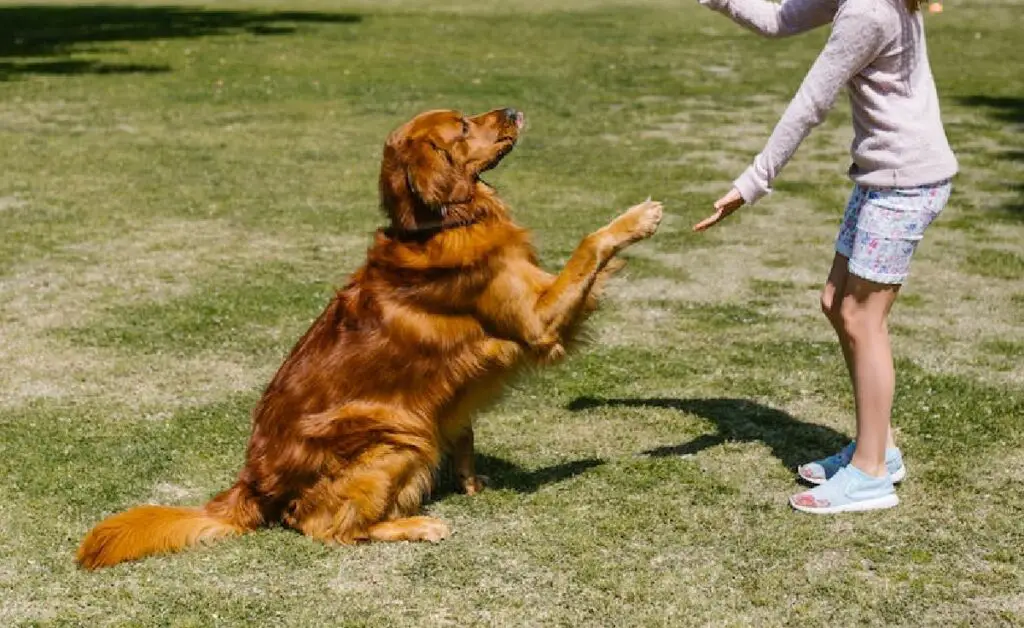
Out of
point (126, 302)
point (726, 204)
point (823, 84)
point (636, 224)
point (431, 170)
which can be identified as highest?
point (823, 84)

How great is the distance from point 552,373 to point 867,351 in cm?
211

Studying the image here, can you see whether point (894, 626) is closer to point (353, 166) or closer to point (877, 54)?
point (877, 54)

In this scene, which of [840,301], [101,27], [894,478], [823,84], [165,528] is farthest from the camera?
[101,27]

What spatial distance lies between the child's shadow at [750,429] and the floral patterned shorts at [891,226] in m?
1.08

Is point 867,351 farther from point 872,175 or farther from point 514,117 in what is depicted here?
point 514,117

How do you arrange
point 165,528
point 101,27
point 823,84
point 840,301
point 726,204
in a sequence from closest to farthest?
point 165,528 < point 823,84 < point 726,204 < point 840,301 < point 101,27

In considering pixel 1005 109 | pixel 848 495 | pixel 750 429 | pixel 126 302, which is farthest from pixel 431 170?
pixel 1005 109

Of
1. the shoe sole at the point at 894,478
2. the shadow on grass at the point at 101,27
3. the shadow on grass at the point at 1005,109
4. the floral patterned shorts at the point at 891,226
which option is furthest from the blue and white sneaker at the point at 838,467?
the shadow on grass at the point at 101,27

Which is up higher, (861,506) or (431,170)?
(431,170)

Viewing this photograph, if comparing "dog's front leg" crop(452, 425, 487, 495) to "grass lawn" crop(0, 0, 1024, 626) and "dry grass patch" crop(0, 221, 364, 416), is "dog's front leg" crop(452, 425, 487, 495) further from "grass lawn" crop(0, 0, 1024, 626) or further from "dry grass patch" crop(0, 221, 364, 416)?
"dry grass patch" crop(0, 221, 364, 416)

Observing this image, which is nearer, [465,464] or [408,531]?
[408,531]

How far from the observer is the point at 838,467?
511cm

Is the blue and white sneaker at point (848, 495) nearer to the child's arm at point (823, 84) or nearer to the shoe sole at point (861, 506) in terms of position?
the shoe sole at point (861, 506)

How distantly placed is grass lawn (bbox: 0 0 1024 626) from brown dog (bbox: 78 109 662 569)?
16 centimetres
